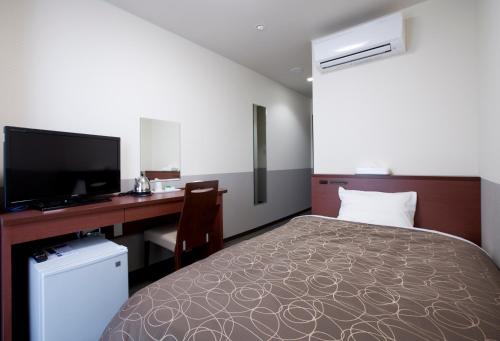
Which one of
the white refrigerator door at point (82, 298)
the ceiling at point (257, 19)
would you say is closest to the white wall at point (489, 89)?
the ceiling at point (257, 19)

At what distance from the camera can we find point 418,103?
2.19m

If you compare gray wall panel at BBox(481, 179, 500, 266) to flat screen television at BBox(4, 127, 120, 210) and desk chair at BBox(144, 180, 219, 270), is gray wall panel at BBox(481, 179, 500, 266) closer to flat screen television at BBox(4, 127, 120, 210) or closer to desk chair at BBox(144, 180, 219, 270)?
desk chair at BBox(144, 180, 219, 270)

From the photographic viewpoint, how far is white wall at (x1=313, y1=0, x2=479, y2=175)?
2.01 metres

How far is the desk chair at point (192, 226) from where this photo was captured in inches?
78.0

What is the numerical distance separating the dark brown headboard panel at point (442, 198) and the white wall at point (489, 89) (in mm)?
199

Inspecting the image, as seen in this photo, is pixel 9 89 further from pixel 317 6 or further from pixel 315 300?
pixel 317 6

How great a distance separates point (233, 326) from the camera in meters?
0.75

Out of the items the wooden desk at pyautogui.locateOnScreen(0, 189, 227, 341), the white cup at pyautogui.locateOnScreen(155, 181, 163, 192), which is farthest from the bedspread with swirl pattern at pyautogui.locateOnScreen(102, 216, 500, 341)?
the white cup at pyautogui.locateOnScreen(155, 181, 163, 192)

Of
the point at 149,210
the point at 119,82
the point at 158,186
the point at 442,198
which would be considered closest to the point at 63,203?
the point at 149,210

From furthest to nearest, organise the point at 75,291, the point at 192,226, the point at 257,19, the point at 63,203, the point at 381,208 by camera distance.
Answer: the point at 257,19
the point at 192,226
the point at 381,208
the point at 63,203
the point at 75,291

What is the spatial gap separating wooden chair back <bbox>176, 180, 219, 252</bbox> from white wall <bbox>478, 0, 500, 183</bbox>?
6.55 feet

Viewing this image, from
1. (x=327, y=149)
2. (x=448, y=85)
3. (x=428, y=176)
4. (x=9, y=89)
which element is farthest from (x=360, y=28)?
(x=9, y=89)

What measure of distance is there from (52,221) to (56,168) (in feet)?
1.49

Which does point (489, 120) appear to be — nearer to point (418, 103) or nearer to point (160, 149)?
point (418, 103)
